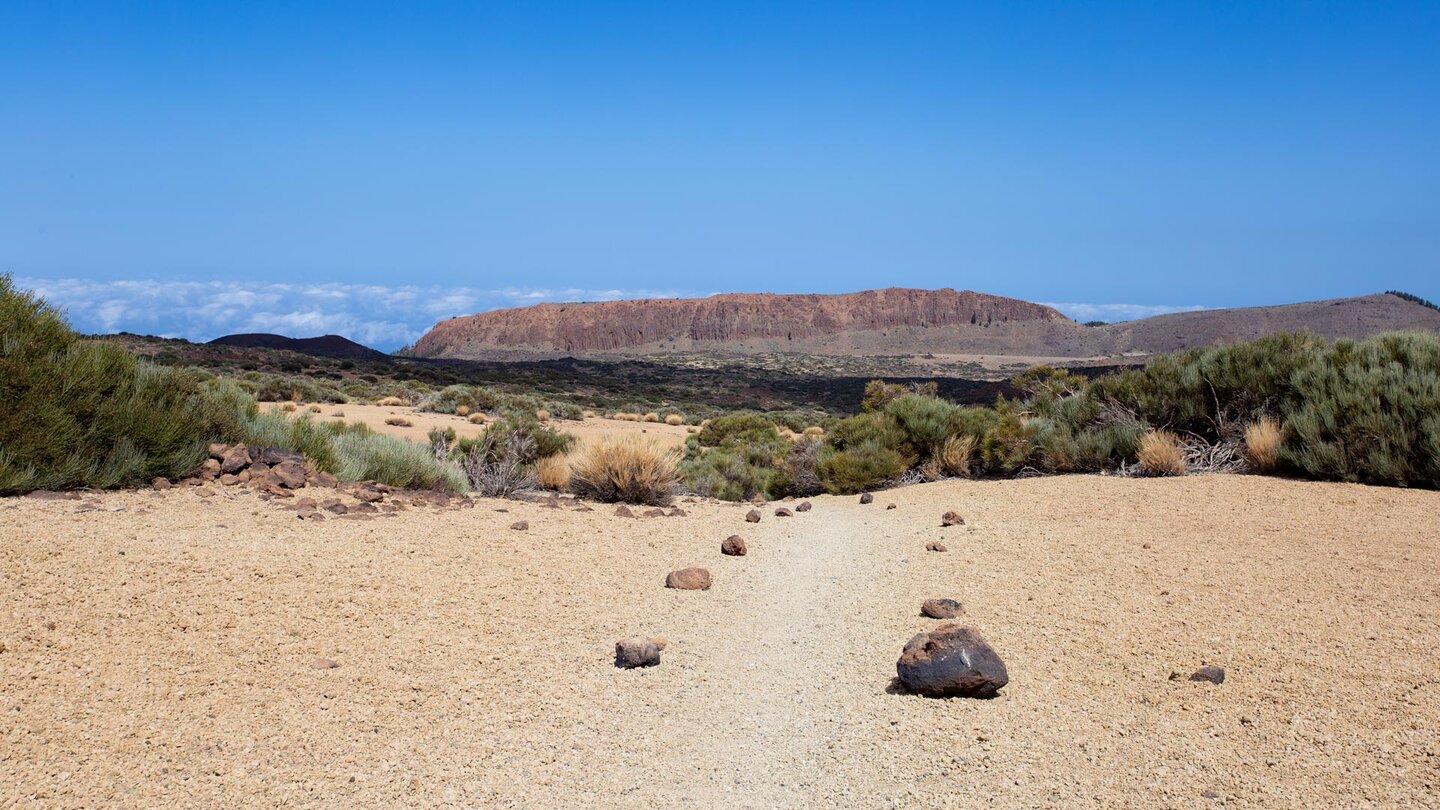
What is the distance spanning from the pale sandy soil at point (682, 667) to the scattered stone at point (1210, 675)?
0.31 ft

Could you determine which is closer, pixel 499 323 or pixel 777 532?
pixel 777 532

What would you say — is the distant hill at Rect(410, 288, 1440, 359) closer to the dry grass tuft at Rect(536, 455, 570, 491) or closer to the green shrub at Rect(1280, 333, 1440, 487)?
the green shrub at Rect(1280, 333, 1440, 487)

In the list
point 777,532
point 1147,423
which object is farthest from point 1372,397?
point 777,532

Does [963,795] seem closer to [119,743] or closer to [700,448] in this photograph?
[119,743]

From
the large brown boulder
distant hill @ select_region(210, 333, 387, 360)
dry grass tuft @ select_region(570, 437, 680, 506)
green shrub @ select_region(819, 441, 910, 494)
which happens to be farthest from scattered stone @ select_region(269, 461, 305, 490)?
distant hill @ select_region(210, 333, 387, 360)

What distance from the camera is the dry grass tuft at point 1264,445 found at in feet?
31.0

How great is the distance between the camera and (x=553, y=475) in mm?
10992

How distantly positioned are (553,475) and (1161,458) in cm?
717

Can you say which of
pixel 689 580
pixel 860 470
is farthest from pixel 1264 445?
pixel 689 580

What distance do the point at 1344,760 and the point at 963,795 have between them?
144 centimetres

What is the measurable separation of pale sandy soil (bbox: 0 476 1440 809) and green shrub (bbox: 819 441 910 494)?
4166mm

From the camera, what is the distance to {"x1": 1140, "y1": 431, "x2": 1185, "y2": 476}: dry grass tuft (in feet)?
32.5

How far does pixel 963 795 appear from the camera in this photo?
3.22m

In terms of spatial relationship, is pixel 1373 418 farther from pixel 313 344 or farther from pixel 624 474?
pixel 313 344
